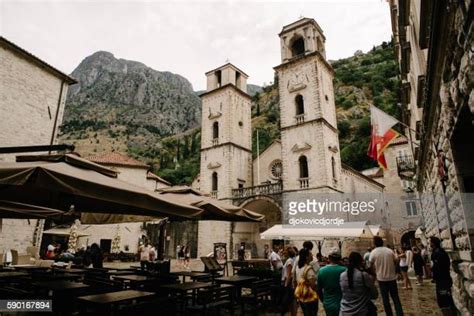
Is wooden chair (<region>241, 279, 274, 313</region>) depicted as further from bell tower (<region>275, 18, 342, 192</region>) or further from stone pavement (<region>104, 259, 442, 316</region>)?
bell tower (<region>275, 18, 342, 192</region>)

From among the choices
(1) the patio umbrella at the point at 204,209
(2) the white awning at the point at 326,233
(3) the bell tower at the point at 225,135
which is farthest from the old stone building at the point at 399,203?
(1) the patio umbrella at the point at 204,209

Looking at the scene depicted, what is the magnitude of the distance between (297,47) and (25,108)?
66.9ft

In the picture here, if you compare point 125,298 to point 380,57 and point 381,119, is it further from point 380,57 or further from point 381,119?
point 380,57

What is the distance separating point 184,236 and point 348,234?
18.4 metres

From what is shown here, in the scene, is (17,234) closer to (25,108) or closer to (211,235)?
(25,108)

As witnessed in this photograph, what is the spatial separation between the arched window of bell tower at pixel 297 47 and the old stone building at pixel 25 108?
17.5 meters

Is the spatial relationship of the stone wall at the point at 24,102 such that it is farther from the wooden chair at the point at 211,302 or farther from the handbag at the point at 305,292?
the handbag at the point at 305,292

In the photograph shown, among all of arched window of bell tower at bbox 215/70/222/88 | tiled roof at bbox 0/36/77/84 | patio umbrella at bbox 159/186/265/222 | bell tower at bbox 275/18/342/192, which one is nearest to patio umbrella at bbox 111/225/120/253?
tiled roof at bbox 0/36/77/84

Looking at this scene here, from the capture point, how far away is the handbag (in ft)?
14.9

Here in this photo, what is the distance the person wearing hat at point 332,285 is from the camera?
158 inches

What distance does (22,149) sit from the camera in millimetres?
3699

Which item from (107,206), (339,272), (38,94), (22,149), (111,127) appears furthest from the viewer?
(111,127)

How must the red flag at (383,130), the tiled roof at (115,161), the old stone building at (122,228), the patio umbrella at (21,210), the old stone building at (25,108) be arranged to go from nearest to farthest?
the patio umbrella at (21,210)
the red flag at (383,130)
the old stone building at (25,108)
the old stone building at (122,228)
the tiled roof at (115,161)

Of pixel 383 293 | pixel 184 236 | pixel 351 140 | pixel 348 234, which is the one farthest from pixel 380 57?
pixel 383 293
